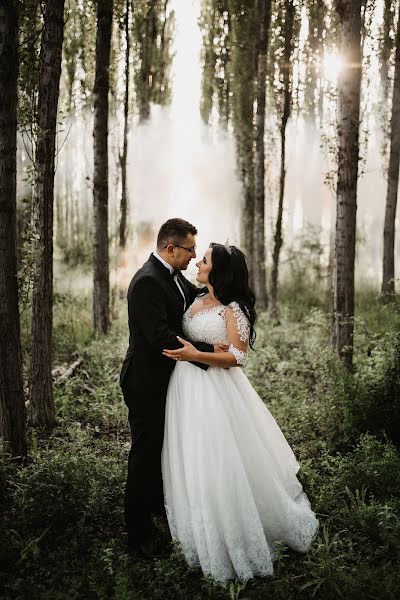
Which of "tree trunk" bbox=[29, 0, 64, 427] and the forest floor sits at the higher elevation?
"tree trunk" bbox=[29, 0, 64, 427]

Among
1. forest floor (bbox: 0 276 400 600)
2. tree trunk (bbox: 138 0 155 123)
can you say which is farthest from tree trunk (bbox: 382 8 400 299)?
tree trunk (bbox: 138 0 155 123)

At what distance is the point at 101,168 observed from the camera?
35.9 ft

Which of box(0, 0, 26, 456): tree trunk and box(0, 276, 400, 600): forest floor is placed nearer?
box(0, 276, 400, 600): forest floor

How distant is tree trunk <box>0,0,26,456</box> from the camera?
414 cm

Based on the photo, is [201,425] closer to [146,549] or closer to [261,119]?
[146,549]

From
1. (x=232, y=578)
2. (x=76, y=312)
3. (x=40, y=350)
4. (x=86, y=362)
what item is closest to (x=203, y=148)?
(x=76, y=312)

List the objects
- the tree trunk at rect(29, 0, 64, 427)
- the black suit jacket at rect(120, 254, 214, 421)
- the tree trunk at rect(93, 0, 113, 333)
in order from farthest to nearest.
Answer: the tree trunk at rect(93, 0, 113, 333)
the tree trunk at rect(29, 0, 64, 427)
the black suit jacket at rect(120, 254, 214, 421)

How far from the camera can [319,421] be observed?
6266mm

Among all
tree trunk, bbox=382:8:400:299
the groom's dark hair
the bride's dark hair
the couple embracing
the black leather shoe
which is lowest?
the black leather shoe

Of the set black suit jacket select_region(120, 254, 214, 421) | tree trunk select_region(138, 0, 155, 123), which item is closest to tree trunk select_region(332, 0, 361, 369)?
black suit jacket select_region(120, 254, 214, 421)

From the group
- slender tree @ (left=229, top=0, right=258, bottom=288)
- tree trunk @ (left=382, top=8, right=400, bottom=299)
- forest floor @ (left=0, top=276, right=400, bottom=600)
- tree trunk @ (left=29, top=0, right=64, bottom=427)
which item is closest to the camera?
forest floor @ (left=0, top=276, right=400, bottom=600)

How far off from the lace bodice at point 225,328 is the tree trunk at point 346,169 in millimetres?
3217

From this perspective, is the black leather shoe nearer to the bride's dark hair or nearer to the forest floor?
the forest floor

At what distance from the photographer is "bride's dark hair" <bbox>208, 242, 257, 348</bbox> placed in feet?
13.9
